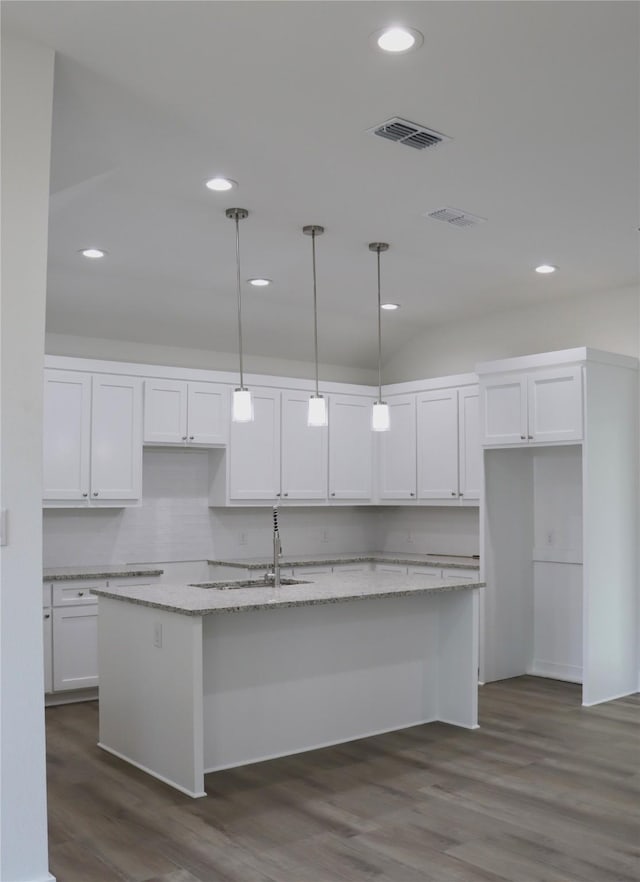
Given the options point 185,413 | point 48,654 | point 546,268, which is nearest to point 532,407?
point 546,268

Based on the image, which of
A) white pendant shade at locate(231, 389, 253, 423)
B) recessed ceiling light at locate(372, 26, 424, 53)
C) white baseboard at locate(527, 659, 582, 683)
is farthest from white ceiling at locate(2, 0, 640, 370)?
white baseboard at locate(527, 659, 582, 683)

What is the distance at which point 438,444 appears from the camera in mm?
7055

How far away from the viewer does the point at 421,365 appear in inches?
309

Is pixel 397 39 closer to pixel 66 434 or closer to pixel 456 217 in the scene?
pixel 456 217

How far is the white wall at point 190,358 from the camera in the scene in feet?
21.5

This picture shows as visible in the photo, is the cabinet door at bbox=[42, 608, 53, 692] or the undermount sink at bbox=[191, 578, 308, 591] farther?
the cabinet door at bbox=[42, 608, 53, 692]

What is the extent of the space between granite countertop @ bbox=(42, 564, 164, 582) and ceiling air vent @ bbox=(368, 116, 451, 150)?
11.7 ft

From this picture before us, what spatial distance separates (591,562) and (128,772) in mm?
3260

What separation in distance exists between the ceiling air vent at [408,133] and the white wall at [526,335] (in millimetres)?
3046

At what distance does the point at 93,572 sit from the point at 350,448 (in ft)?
8.67

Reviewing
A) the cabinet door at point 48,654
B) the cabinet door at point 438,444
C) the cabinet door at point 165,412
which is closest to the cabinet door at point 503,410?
the cabinet door at point 438,444

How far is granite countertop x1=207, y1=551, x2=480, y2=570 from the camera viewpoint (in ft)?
21.6

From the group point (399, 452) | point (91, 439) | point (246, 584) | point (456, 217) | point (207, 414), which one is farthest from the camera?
point (399, 452)

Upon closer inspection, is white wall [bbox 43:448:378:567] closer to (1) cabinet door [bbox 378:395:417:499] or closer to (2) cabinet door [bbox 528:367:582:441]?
(1) cabinet door [bbox 378:395:417:499]
